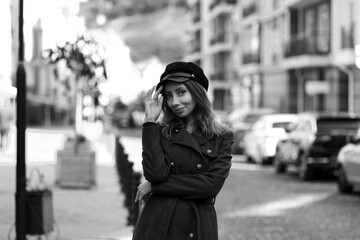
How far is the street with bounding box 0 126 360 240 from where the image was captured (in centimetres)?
1157

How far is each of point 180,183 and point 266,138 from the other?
900 inches

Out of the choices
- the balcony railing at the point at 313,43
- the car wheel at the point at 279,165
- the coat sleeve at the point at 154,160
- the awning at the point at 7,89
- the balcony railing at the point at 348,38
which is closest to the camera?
the coat sleeve at the point at 154,160

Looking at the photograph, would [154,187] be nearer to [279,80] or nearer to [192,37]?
[279,80]

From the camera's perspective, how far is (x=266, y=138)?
27188mm

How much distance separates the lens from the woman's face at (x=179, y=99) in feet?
15.1

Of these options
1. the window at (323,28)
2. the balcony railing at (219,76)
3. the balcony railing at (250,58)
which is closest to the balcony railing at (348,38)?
the window at (323,28)

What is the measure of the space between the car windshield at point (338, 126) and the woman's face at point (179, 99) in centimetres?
1623

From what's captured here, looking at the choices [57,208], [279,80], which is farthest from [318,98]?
[57,208]

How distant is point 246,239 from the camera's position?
1120 centimetres

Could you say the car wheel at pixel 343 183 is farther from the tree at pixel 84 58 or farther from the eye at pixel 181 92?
the eye at pixel 181 92

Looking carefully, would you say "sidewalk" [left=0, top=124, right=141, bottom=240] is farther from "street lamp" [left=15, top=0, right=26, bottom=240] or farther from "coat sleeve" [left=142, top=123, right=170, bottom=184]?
"coat sleeve" [left=142, top=123, right=170, bottom=184]

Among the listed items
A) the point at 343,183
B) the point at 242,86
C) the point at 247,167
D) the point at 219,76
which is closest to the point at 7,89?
the point at 343,183

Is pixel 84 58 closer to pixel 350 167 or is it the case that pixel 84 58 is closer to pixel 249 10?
pixel 350 167

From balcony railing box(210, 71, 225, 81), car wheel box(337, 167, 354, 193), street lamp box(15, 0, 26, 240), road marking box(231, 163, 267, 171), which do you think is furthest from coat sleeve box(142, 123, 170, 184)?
balcony railing box(210, 71, 225, 81)
